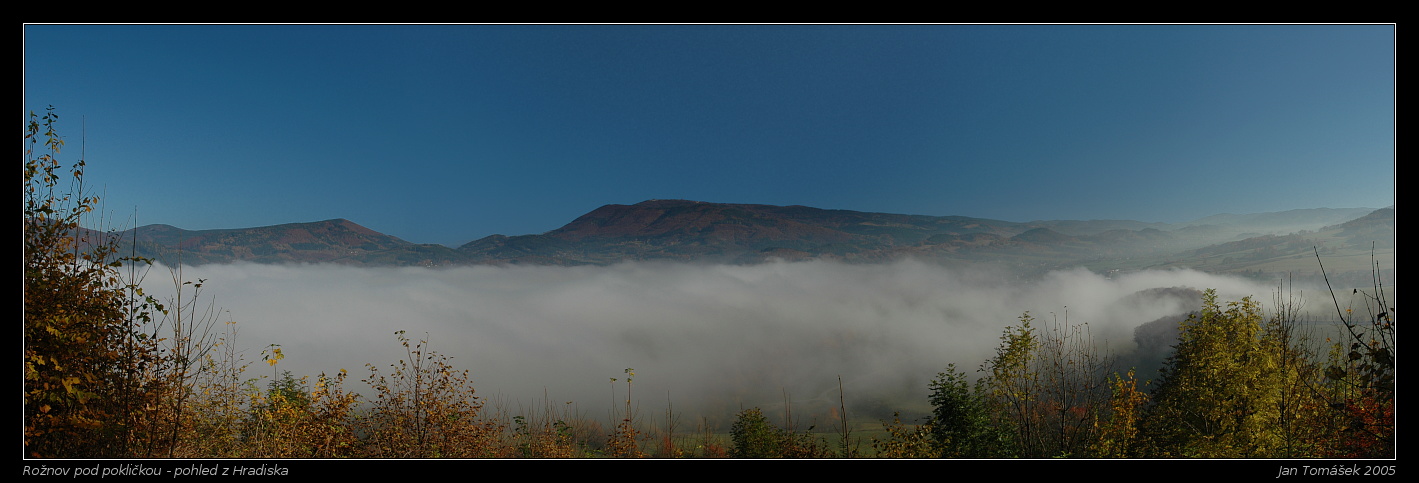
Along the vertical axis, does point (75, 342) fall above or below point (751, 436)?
above

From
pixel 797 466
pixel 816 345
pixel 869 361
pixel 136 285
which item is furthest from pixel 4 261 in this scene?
pixel 869 361

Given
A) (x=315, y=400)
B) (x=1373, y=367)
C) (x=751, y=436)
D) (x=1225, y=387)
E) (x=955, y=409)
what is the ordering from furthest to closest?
(x=955, y=409)
(x=751, y=436)
(x=1225, y=387)
(x=315, y=400)
(x=1373, y=367)

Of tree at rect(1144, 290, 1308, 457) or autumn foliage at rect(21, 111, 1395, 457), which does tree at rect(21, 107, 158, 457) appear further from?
tree at rect(1144, 290, 1308, 457)

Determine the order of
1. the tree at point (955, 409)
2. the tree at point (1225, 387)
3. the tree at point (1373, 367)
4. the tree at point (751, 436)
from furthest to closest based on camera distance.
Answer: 1. the tree at point (955, 409)
2. the tree at point (751, 436)
3. the tree at point (1225, 387)
4. the tree at point (1373, 367)

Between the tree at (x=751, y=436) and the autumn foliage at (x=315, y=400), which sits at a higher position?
the autumn foliage at (x=315, y=400)


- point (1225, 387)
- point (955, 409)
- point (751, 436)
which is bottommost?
point (751, 436)

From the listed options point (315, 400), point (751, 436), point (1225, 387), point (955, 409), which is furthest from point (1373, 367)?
point (955, 409)

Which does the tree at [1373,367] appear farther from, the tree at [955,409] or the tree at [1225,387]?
the tree at [955,409]

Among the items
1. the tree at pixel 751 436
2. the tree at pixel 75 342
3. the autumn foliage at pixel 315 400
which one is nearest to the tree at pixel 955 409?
the tree at pixel 751 436

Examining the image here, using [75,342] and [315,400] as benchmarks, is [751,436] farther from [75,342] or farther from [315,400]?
[75,342]

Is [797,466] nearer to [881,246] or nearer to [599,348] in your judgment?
[881,246]

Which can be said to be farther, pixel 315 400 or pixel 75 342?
pixel 315 400

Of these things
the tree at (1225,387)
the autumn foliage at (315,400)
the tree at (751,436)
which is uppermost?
the autumn foliage at (315,400)

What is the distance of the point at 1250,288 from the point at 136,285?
23878 millimetres
